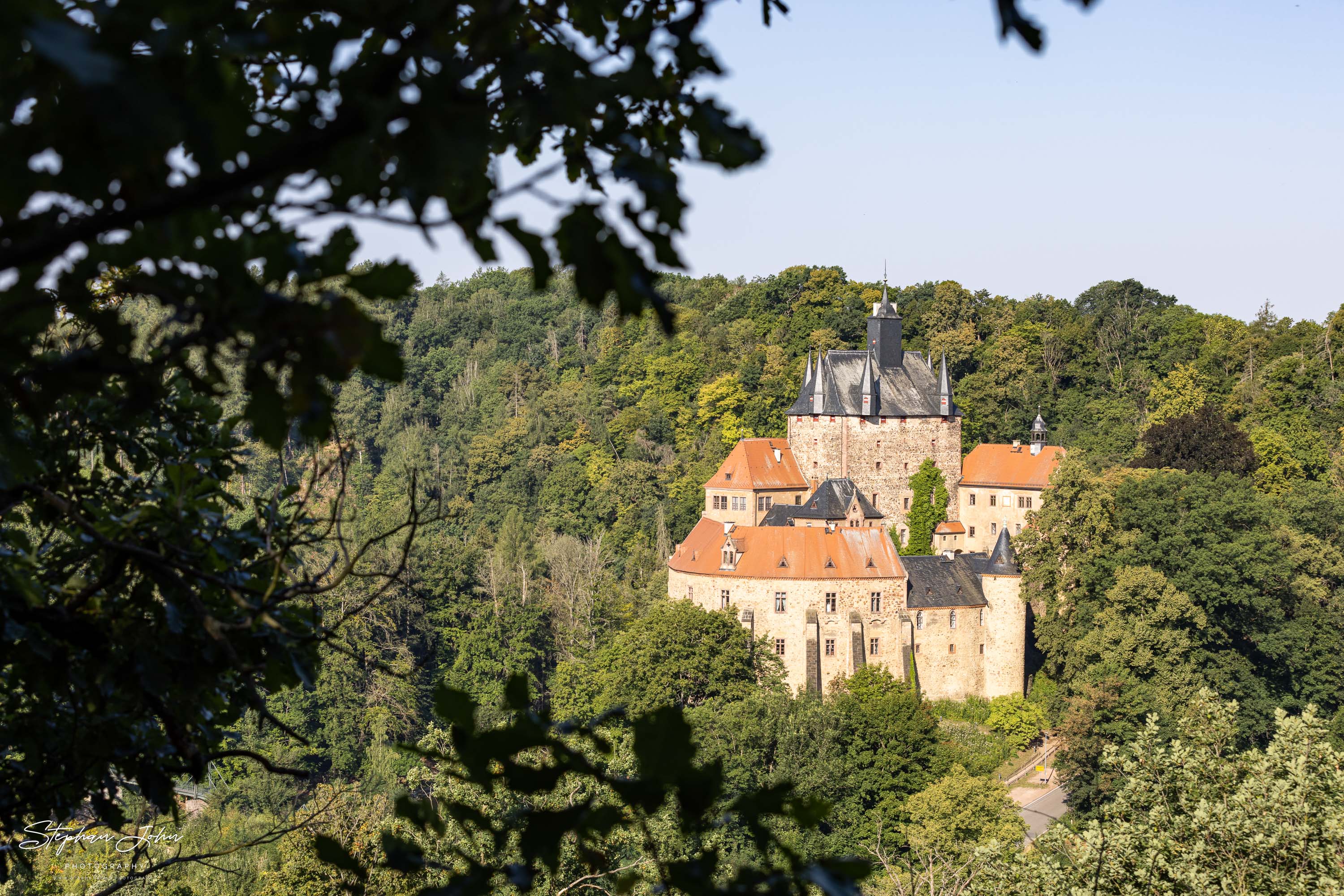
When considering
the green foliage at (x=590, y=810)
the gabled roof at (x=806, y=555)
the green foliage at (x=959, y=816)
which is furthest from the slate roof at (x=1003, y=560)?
the green foliage at (x=590, y=810)

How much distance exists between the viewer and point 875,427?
168 feet

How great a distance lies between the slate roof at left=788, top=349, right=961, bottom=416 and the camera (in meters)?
51.3

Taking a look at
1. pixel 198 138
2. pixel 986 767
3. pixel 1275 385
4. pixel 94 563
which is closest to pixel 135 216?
pixel 198 138

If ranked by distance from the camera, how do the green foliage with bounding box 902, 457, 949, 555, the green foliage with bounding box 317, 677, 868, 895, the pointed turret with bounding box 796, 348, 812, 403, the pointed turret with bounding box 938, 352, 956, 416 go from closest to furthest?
1. the green foliage with bounding box 317, 677, 868, 895
2. the green foliage with bounding box 902, 457, 949, 555
3. the pointed turret with bounding box 796, 348, 812, 403
4. the pointed turret with bounding box 938, 352, 956, 416

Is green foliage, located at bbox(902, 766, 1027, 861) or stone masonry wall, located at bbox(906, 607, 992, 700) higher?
stone masonry wall, located at bbox(906, 607, 992, 700)

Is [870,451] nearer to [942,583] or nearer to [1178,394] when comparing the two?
[942,583]

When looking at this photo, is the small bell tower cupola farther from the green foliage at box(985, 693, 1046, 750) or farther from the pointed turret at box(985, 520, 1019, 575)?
the green foliage at box(985, 693, 1046, 750)

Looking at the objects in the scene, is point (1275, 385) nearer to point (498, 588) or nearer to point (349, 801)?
point (498, 588)

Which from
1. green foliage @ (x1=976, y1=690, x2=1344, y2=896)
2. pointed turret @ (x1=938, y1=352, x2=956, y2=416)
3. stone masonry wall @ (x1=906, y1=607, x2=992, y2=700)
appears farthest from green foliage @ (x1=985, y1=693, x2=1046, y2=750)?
green foliage @ (x1=976, y1=690, x2=1344, y2=896)

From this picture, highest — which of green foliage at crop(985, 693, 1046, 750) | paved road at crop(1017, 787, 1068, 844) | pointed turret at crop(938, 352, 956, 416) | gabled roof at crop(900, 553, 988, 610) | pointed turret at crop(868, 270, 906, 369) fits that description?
pointed turret at crop(868, 270, 906, 369)

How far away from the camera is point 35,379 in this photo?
7.89 ft

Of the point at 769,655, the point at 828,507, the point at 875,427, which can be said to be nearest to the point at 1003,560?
the point at 828,507

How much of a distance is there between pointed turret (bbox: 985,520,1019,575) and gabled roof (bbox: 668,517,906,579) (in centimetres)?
335

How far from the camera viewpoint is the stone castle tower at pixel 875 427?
5091 cm
